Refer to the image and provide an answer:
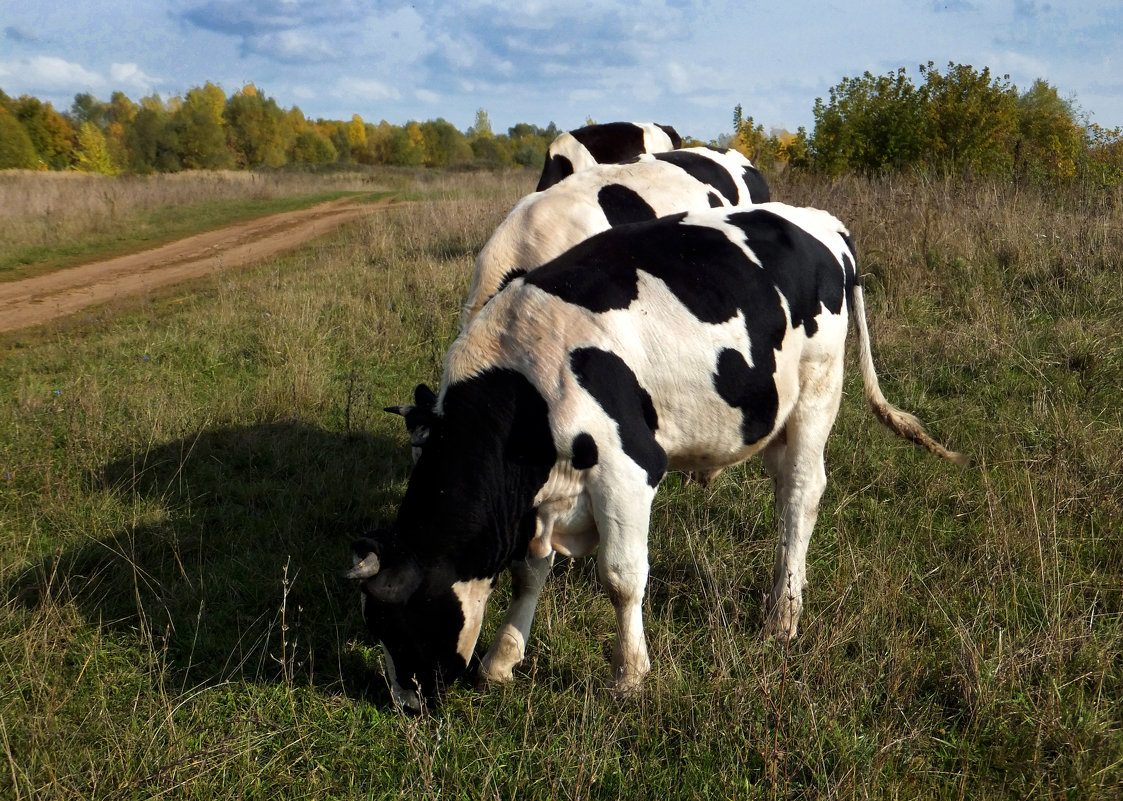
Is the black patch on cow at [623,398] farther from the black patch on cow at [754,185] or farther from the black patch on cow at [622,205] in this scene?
the black patch on cow at [754,185]

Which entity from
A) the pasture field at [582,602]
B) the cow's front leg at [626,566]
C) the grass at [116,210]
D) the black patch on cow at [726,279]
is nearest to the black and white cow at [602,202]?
the black patch on cow at [726,279]

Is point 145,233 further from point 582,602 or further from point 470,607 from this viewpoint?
point 470,607

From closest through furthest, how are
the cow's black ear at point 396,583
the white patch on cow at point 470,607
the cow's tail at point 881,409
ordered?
the cow's black ear at point 396,583 → the white patch on cow at point 470,607 → the cow's tail at point 881,409

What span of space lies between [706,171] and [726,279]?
3.15 meters

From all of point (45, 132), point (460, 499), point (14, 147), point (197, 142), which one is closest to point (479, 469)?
point (460, 499)

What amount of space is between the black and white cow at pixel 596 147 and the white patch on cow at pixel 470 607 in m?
6.74

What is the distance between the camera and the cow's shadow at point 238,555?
3.93 metres

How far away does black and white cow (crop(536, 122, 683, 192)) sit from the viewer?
946cm

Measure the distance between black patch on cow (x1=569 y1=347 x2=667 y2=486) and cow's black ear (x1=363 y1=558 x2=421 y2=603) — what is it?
959 mm

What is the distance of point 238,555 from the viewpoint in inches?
190

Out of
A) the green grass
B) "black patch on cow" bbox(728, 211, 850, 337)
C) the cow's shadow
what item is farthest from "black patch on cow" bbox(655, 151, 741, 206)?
the green grass

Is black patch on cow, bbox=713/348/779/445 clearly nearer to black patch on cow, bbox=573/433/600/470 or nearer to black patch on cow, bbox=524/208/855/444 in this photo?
black patch on cow, bbox=524/208/855/444

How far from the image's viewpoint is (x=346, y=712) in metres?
3.53

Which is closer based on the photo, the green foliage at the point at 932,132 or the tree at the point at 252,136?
the green foliage at the point at 932,132
